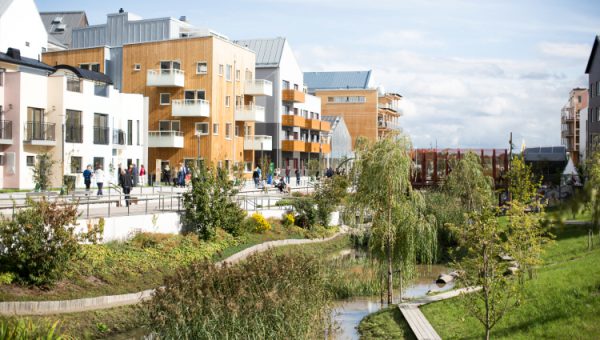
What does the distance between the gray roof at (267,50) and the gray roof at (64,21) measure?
1948 cm

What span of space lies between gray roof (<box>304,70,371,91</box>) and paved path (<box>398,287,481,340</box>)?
88.8m

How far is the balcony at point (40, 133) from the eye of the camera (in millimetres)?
41875

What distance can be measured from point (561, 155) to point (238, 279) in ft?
248

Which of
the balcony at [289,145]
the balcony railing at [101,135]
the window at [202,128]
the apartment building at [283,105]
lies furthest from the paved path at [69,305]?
the balcony at [289,145]

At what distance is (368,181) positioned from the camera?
23141 mm

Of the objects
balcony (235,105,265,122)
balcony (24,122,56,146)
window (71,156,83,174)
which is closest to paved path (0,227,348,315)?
balcony (24,122,56,146)

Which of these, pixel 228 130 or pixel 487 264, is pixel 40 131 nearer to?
pixel 228 130

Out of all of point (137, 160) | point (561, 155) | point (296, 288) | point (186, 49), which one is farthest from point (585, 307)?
point (561, 155)

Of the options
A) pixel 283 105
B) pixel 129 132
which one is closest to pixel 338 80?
pixel 283 105

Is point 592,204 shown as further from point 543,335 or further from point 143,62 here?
point 143,62

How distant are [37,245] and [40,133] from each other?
2510cm

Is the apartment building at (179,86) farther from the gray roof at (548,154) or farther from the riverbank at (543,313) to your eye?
the riverbank at (543,313)

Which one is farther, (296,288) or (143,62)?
(143,62)

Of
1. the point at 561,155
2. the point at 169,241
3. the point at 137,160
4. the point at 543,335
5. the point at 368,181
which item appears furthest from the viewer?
the point at 561,155
